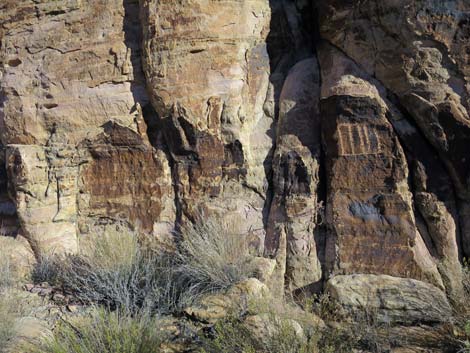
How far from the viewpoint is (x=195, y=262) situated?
4.38 m

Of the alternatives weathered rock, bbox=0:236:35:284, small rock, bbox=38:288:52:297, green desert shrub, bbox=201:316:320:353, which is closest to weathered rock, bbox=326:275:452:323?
green desert shrub, bbox=201:316:320:353

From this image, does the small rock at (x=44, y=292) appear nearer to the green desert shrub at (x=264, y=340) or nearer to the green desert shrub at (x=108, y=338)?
the green desert shrub at (x=108, y=338)

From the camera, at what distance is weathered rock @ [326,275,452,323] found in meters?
3.63

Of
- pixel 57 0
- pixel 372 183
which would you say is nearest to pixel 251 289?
pixel 372 183

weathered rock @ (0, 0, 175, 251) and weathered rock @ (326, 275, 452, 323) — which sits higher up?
weathered rock @ (0, 0, 175, 251)

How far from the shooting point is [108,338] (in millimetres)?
3049

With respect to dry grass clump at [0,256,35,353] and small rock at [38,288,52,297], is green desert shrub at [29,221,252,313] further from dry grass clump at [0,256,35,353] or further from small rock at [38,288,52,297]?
dry grass clump at [0,256,35,353]

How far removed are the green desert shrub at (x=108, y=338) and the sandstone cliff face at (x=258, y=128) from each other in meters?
1.56

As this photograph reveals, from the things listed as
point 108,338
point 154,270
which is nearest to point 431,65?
point 154,270

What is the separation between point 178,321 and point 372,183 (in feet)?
7.13

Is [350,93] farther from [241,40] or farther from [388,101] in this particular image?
[241,40]

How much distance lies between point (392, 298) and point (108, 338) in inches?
88.3

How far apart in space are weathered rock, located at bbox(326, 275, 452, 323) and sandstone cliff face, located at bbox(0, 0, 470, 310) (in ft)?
0.15

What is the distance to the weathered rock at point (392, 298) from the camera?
3635mm
